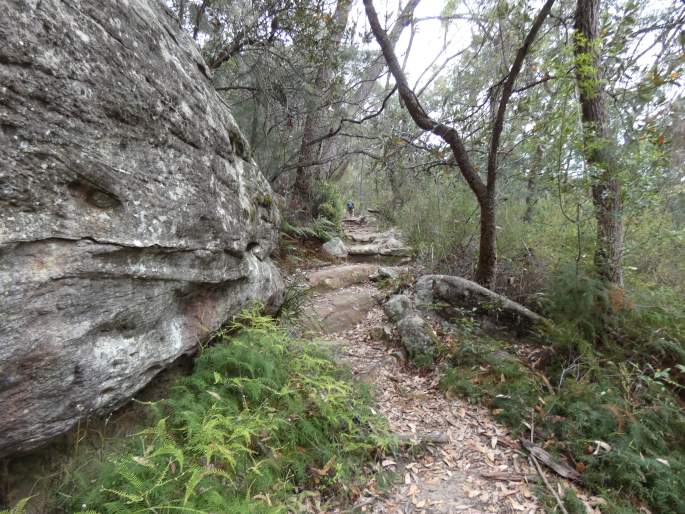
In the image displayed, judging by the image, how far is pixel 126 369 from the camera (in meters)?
2.15

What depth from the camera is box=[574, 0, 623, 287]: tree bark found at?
377 centimetres

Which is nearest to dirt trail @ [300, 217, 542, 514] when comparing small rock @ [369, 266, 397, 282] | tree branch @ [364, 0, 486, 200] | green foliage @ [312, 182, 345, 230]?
small rock @ [369, 266, 397, 282]

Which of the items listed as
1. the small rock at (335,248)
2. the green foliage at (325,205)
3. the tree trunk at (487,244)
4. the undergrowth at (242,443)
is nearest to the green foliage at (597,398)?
the tree trunk at (487,244)

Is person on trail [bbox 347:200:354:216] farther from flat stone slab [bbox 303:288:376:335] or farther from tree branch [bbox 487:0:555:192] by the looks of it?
tree branch [bbox 487:0:555:192]

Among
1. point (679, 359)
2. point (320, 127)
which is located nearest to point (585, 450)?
point (679, 359)

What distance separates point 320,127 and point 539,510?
26.8 ft

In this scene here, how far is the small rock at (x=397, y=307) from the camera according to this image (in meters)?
5.17

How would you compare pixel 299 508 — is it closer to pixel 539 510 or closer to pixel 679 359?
pixel 539 510

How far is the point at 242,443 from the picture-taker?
2248 millimetres

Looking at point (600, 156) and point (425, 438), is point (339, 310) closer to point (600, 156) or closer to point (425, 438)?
point (425, 438)

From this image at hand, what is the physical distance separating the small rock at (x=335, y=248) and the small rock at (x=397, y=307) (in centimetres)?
303

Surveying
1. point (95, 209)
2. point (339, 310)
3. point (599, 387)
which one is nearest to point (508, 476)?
point (599, 387)

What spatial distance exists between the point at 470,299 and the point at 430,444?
2.55m

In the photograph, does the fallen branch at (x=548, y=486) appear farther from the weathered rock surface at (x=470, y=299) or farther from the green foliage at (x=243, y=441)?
the weathered rock surface at (x=470, y=299)
